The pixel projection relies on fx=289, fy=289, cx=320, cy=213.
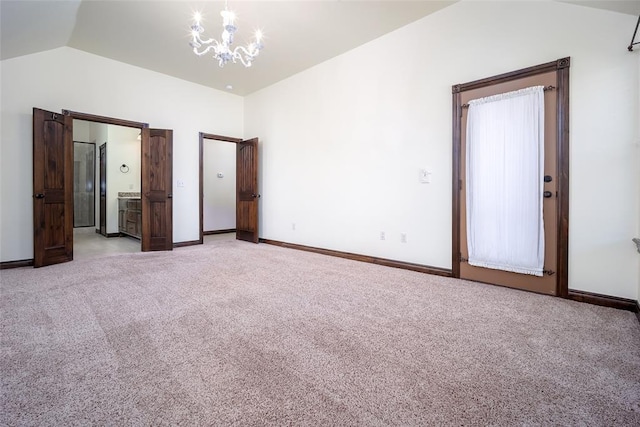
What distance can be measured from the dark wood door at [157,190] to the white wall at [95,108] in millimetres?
310

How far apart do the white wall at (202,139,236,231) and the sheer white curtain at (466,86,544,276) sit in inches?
242

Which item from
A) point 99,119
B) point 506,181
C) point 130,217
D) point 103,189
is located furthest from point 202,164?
point 506,181

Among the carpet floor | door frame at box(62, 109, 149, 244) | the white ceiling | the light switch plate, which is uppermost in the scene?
the white ceiling

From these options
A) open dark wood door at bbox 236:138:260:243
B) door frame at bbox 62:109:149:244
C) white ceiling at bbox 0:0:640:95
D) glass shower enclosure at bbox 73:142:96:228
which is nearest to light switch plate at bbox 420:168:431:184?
white ceiling at bbox 0:0:640:95

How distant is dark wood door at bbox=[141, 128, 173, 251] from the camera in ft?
16.4

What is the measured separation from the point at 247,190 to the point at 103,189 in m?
3.98

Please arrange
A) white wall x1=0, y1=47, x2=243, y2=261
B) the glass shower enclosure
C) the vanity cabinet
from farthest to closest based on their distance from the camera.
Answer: the glass shower enclosure < the vanity cabinet < white wall x1=0, y1=47, x2=243, y2=261

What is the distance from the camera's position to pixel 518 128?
2.91m

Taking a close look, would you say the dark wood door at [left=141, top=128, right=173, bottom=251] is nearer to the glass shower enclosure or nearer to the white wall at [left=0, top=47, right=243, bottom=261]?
the white wall at [left=0, top=47, right=243, bottom=261]

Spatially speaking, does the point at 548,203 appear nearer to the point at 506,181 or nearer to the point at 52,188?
the point at 506,181

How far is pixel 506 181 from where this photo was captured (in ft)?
9.84

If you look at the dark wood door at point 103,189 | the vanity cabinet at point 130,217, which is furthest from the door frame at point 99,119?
the dark wood door at point 103,189

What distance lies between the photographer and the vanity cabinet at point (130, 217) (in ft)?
19.9

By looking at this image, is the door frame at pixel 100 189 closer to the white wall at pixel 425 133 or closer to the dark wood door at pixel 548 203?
the white wall at pixel 425 133
